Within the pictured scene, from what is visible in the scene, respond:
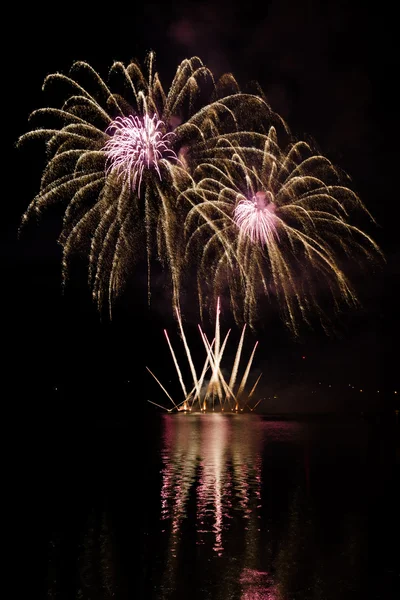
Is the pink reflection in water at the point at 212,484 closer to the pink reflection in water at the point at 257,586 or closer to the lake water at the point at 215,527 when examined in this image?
the lake water at the point at 215,527

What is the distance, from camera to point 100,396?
132500 mm

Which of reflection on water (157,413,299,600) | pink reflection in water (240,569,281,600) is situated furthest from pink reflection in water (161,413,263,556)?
pink reflection in water (240,569,281,600)

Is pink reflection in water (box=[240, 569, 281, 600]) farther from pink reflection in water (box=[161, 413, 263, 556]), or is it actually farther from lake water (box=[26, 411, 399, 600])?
pink reflection in water (box=[161, 413, 263, 556])

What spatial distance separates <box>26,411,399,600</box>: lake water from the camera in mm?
9562

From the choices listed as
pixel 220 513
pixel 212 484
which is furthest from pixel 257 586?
pixel 212 484

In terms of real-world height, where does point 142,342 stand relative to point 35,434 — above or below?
above

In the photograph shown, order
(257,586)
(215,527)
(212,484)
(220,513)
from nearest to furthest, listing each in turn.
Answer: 1. (257,586)
2. (215,527)
3. (220,513)
4. (212,484)

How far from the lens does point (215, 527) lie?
13656 millimetres

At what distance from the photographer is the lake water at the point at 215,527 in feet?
31.4

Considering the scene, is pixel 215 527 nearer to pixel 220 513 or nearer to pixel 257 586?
pixel 220 513

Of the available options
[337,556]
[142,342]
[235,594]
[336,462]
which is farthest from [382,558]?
[142,342]

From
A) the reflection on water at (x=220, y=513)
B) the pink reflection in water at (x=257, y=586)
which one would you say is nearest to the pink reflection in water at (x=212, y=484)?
the reflection on water at (x=220, y=513)

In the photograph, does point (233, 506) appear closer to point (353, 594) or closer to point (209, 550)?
point (209, 550)

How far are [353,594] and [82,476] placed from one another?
1454 centimetres
